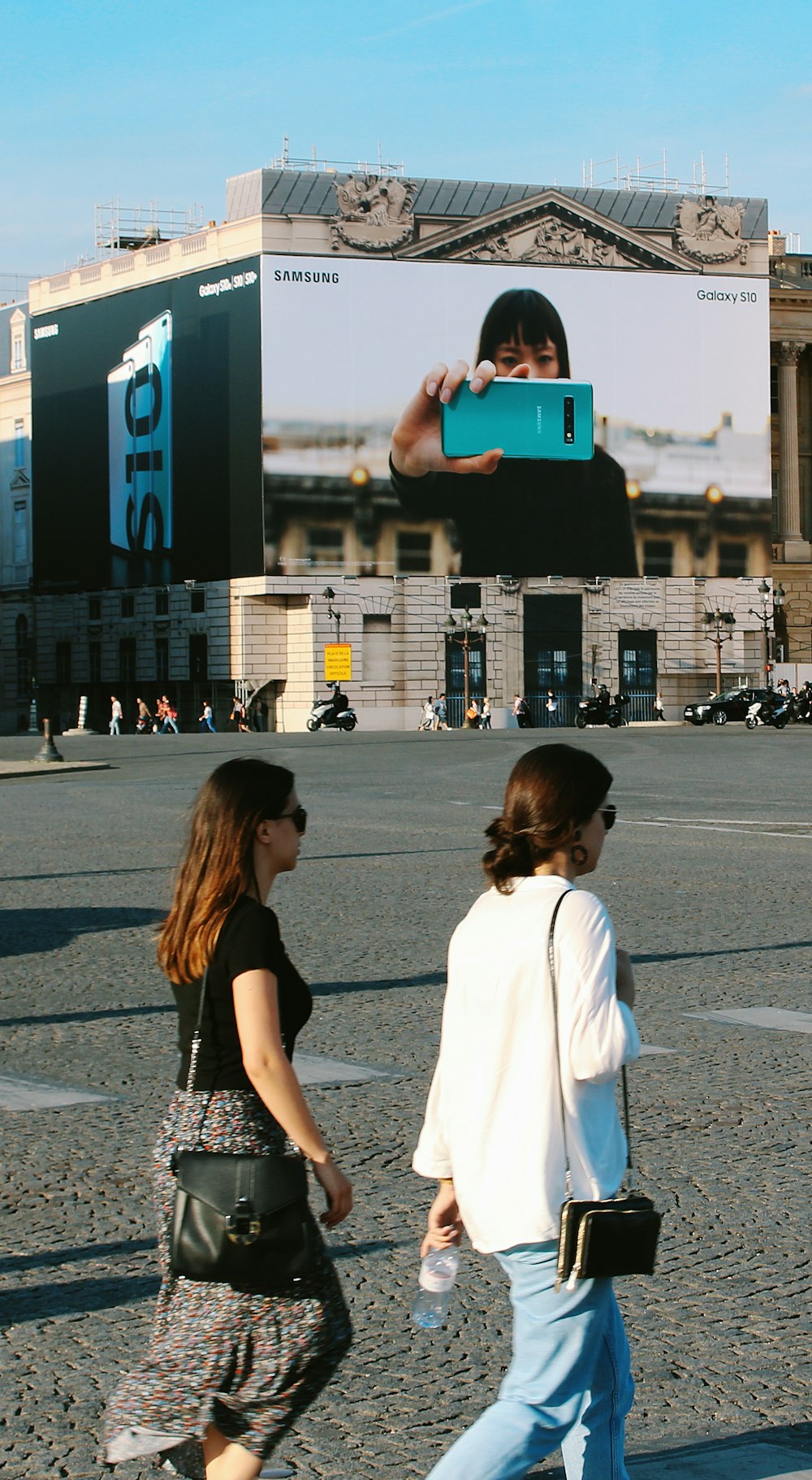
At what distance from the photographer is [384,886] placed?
15203mm

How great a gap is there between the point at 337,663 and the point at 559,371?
14.7 metres

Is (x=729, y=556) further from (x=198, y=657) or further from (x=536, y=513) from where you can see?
(x=198, y=657)

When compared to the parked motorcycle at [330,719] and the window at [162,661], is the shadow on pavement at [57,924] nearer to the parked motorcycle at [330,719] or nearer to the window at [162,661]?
the parked motorcycle at [330,719]

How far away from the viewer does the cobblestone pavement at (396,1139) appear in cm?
423

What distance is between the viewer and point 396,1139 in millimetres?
6656

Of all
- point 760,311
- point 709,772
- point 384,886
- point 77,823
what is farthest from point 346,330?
point 384,886

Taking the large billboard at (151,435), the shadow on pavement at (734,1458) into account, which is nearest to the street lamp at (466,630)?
the large billboard at (151,435)

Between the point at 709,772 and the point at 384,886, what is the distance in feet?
60.6

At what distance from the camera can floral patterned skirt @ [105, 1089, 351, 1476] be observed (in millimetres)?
3348

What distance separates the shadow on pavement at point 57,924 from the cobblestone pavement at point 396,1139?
38 mm

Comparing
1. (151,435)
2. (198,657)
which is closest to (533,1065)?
(198,657)

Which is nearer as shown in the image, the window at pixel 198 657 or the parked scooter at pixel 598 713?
the parked scooter at pixel 598 713

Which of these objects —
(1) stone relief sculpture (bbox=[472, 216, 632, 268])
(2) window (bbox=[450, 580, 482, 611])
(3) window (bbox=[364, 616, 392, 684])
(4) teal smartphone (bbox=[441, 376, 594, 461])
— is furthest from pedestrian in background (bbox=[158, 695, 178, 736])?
(1) stone relief sculpture (bbox=[472, 216, 632, 268])

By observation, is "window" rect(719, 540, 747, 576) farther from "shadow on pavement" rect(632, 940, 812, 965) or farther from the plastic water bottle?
the plastic water bottle
